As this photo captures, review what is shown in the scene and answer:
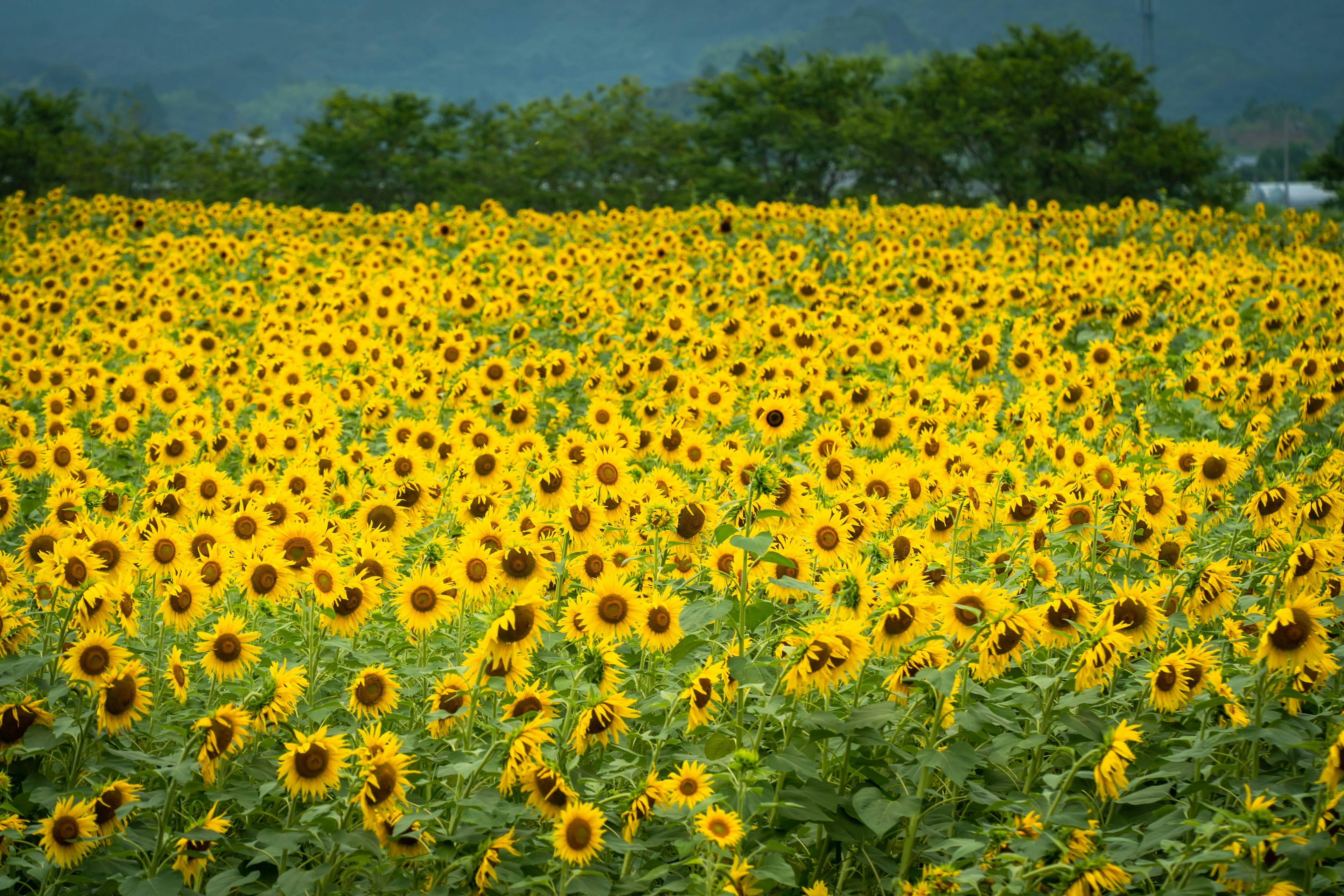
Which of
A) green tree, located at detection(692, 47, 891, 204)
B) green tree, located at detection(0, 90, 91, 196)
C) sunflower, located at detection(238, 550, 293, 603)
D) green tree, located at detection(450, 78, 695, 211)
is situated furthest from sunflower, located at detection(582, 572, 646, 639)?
green tree, located at detection(0, 90, 91, 196)

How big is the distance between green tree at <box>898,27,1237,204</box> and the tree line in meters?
0.05

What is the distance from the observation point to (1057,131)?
84.4 ft

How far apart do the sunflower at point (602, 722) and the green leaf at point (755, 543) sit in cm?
58

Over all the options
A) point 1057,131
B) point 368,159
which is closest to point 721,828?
point 1057,131

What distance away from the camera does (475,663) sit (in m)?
3.44

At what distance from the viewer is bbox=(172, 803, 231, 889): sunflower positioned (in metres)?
3.14

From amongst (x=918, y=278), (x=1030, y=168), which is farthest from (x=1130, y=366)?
(x=1030, y=168)

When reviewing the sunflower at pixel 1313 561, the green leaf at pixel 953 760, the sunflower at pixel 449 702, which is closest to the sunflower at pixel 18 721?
the sunflower at pixel 449 702

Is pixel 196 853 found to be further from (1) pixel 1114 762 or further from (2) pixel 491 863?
(1) pixel 1114 762

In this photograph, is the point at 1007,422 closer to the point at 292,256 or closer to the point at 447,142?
the point at 292,256

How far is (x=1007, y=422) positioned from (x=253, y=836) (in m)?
4.99

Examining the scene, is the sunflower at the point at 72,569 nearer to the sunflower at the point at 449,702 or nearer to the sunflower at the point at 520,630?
the sunflower at the point at 449,702

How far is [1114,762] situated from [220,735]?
2.56 meters

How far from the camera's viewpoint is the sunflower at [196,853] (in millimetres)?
3141
